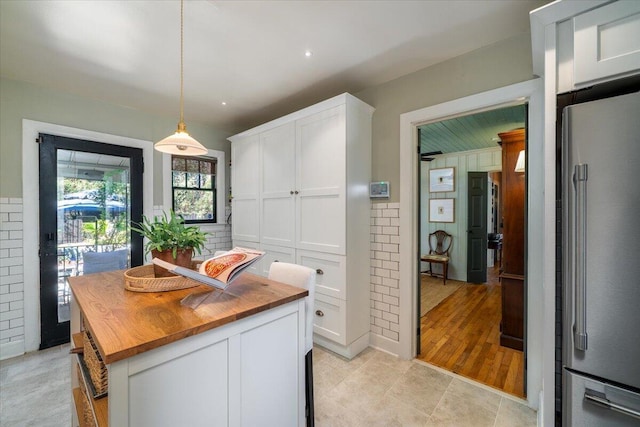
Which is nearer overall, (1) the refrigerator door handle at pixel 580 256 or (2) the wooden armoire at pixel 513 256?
(1) the refrigerator door handle at pixel 580 256

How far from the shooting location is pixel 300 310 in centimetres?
132

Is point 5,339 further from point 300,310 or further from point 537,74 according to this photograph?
point 537,74

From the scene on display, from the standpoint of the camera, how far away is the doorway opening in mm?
2400

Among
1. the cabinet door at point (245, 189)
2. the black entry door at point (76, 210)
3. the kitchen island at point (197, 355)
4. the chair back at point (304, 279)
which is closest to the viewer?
the kitchen island at point (197, 355)

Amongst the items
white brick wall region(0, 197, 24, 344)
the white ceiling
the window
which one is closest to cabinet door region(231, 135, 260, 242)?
the window

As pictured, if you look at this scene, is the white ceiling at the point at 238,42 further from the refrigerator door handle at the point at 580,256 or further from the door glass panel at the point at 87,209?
the refrigerator door handle at the point at 580,256

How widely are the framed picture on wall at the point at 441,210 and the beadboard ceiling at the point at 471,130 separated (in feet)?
3.26

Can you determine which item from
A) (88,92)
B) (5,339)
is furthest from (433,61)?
(5,339)

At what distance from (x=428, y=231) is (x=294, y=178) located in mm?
3810

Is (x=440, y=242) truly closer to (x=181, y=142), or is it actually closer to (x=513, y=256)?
(x=513, y=256)

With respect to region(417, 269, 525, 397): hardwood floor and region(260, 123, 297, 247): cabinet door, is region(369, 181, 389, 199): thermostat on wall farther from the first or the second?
region(417, 269, 525, 397): hardwood floor

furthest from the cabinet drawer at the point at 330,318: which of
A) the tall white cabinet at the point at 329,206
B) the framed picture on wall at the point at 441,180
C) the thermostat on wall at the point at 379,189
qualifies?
the framed picture on wall at the point at 441,180

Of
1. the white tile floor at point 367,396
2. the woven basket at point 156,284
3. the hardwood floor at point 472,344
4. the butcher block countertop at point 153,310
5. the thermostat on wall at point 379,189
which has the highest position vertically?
the thermostat on wall at point 379,189

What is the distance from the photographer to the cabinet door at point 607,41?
3.48 feet
